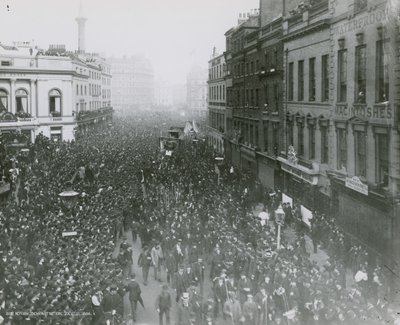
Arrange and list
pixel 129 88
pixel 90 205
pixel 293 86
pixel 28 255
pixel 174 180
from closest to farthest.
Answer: pixel 28 255 → pixel 90 205 → pixel 293 86 → pixel 174 180 → pixel 129 88

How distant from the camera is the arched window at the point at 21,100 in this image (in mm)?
59844

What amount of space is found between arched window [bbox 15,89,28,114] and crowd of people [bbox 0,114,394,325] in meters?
29.1

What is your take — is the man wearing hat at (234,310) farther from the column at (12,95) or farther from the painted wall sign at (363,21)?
the column at (12,95)

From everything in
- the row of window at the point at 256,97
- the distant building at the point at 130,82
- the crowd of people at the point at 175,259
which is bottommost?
the crowd of people at the point at 175,259

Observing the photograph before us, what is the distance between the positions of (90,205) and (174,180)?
10.7 m

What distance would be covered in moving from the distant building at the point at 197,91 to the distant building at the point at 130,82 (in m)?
31.6

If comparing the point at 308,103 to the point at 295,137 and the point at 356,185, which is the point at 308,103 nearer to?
the point at 295,137

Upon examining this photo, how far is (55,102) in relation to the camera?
2495 inches

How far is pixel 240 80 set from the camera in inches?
1849

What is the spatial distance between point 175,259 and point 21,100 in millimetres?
46861

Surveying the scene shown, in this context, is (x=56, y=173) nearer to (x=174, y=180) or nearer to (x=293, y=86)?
(x=174, y=180)

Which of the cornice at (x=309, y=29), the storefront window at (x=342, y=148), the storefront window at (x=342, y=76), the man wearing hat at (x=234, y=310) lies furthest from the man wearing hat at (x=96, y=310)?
the cornice at (x=309, y=29)

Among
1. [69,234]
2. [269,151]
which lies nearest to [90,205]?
[69,234]

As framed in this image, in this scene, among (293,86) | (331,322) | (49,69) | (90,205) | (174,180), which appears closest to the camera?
(331,322)
